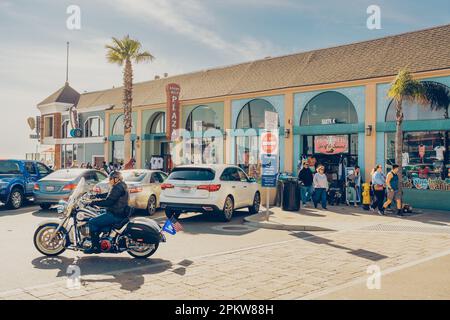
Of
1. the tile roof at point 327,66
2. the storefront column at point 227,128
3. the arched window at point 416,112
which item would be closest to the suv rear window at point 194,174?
the arched window at point 416,112

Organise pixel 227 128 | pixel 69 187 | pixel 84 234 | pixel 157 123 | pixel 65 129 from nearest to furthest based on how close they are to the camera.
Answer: pixel 84 234 < pixel 69 187 < pixel 227 128 < pixel 157 123 < pixel 65 129

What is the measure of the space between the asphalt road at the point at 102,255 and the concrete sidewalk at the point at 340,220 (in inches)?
24.6

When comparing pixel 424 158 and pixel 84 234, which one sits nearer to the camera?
pixel 84 234

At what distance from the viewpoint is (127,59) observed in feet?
84.9

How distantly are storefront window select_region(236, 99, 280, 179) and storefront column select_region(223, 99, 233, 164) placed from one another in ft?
1.45

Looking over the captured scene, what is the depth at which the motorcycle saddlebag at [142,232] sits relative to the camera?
25.6 feet

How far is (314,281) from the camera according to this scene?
6449 mm

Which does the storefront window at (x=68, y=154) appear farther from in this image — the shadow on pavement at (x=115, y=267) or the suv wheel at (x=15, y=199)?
the shadow on pavement at (x=115, y=267)

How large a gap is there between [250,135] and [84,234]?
51.5 feet

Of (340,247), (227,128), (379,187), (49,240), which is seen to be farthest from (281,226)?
(227,128)

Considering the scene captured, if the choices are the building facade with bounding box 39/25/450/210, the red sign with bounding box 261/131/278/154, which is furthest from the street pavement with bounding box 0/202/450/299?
the building facade with bounding box 39/25/450/210

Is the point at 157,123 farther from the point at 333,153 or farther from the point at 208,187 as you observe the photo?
the point at 208,187
